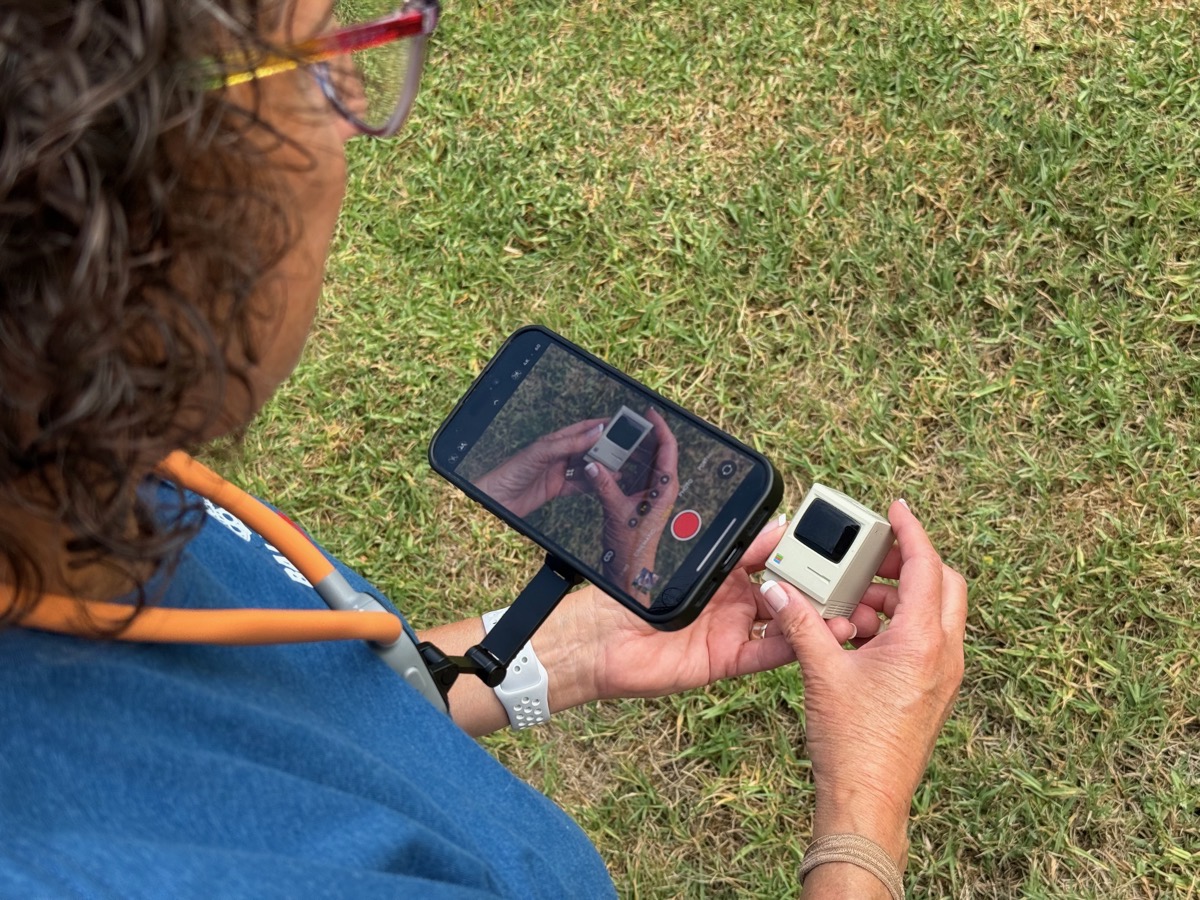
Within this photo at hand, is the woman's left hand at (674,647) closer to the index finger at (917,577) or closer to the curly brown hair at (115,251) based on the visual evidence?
the index finger at (917,577)

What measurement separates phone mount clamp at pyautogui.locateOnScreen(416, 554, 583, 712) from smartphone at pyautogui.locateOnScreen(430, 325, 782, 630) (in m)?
0.03

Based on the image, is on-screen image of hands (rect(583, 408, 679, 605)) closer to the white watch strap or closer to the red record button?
the red record button

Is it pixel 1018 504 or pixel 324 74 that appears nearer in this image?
pixel 324 74

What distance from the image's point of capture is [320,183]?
76 centimetres

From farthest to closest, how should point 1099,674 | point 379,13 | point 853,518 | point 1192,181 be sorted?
point 1192,181 < point 1099,674 < point 853,518 < point 379,13

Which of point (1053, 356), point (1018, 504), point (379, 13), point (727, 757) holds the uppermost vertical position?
point (379, 13)

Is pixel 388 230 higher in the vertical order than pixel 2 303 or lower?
lower

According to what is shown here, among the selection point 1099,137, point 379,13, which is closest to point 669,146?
point 1099,137

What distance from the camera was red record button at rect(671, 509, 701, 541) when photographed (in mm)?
1433

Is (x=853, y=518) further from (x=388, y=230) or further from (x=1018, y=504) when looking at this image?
(x=388, y=230)

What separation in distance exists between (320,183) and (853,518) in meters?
1.08

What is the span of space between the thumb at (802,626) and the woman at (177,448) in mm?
531

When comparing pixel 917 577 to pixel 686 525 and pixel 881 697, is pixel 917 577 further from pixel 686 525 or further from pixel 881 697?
pixel 686 525

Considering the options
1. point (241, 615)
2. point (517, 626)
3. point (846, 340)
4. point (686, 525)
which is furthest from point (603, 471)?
point (846, 340)
